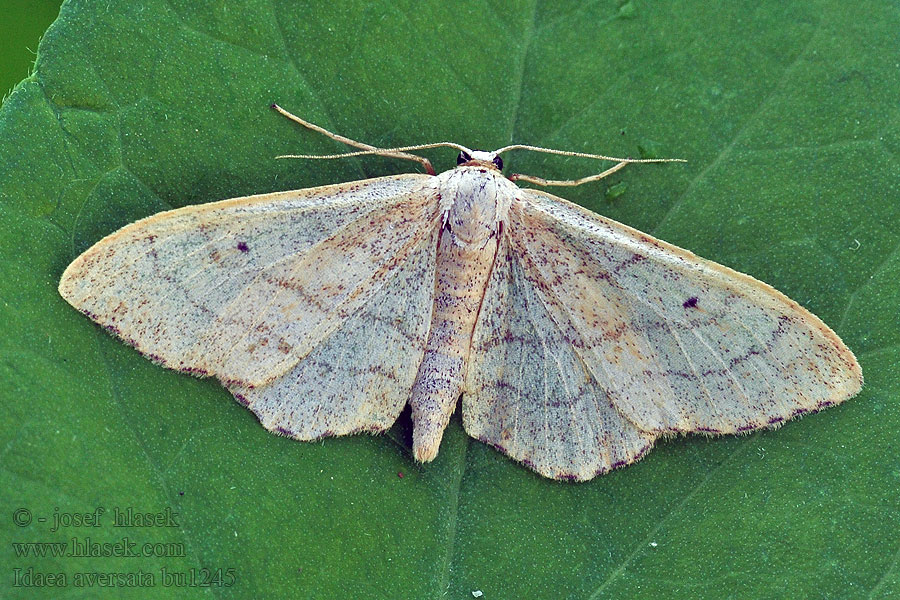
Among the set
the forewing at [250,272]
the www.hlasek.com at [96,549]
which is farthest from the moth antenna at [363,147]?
the www.hlasek.com at [96,549]

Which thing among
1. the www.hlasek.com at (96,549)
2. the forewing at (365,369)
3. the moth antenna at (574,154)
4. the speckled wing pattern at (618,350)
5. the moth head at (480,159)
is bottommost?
the www.hlasek.com at (96,549)

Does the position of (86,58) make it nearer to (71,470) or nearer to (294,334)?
(294,334)

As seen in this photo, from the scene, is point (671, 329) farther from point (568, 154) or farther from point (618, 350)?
point (568, 154)

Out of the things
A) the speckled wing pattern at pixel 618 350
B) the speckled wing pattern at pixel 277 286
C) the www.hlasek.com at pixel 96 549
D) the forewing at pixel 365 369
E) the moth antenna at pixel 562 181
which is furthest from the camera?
the moth antenna at pixel 562 181

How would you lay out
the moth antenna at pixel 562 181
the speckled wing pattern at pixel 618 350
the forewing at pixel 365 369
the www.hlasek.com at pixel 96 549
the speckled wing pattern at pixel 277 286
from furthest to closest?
the moth antenna at pixel 562 181 < the forewing at pixel 365 369 < the speckled wing pattern at pixel 618 350 < the speckled wing pattern at pixel 277 286 < the www.hlasek.com at pixel 96 549

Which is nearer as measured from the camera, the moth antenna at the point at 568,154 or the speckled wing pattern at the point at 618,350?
the speckled wing pattern at the point at 618,350

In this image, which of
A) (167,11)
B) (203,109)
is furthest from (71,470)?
(167,11)

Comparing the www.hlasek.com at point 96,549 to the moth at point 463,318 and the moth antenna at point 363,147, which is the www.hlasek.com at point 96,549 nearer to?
the moth at point 463,318

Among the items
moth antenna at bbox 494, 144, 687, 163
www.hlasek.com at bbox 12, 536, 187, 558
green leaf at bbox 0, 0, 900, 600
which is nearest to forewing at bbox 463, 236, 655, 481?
green leaf at bbox 0, 0, 900, 600

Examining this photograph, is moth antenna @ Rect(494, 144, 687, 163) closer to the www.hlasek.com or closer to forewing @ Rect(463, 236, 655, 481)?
forewing @ Rect(463, 236, 655, 481)
